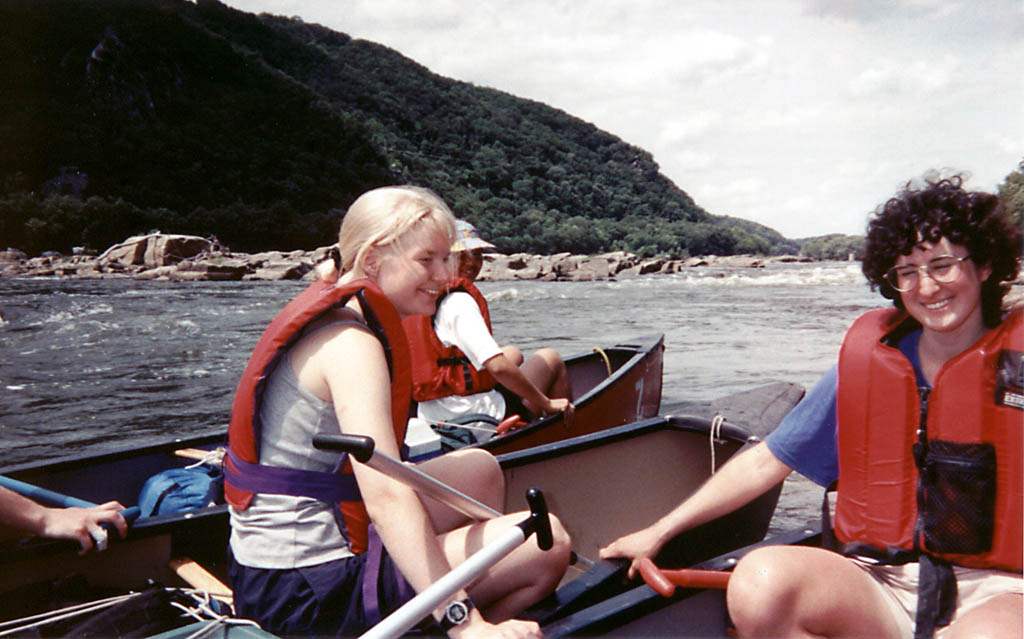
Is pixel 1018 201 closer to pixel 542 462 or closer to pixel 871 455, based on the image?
pixel 871 455

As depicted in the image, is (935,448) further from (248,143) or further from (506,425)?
(248,143)

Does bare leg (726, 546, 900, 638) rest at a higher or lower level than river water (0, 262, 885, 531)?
Result: higher

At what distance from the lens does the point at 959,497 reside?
1.57 metres

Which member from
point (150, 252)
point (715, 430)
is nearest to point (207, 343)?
point (715, 430)

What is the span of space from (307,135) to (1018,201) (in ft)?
199

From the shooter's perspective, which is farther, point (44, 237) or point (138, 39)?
point (138, 39)

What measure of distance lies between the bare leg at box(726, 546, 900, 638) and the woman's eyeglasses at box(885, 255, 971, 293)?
613 millimetres

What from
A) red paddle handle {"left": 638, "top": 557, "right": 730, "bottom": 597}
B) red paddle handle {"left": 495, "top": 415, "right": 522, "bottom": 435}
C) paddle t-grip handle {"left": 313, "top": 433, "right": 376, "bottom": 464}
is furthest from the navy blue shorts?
red paddle handle {"left": 495, "top": 415, "right": 522, "bottom": 435}

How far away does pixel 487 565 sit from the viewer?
1339mm

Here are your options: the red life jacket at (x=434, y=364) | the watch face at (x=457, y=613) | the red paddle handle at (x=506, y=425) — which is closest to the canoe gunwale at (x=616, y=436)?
the red paddle handle at (x=506, y=425)

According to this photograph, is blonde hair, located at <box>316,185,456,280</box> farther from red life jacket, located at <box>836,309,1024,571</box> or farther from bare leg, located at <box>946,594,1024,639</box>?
bare leg, located at <box>946,594,1024,639</box>

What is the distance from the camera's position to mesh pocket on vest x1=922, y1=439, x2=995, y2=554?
1.55 m

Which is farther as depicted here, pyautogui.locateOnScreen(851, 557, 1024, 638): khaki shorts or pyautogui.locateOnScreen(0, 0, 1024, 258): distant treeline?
pyautogui.locateOnScreen(0, 0, 1024, 258): distant treeline

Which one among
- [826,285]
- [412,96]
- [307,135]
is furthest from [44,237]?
[412,96]
